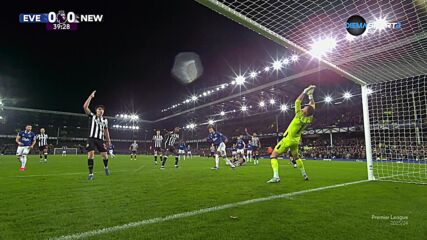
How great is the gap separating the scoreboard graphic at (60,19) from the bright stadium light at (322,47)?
16986 millimetres

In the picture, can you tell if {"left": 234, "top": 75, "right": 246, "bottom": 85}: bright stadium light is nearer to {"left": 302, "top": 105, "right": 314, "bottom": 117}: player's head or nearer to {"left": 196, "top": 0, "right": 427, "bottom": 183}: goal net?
{"left": 196, "top": 0, "right": 427, "bottom": 183}: goal net

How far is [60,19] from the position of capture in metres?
17.5

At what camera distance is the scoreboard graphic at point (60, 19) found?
1700 cm

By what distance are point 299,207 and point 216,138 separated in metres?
→ 9.60

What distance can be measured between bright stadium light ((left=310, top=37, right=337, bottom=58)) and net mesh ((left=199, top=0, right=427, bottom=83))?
0.12m

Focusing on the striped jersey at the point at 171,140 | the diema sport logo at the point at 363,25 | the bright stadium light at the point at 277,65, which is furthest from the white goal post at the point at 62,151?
the diema sport logo at the point at 363,25

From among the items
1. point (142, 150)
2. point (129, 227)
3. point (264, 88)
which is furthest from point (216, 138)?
point (142, 150)

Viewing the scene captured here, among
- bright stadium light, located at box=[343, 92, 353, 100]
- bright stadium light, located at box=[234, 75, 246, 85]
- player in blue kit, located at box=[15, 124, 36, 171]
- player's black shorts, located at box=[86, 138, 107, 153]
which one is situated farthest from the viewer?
bright stadium light, located at box=[234, 75, 246, 85]

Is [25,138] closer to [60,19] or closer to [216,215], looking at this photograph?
[60,19]

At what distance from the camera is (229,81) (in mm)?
43469

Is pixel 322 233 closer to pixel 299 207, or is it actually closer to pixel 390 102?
pixel 299 207

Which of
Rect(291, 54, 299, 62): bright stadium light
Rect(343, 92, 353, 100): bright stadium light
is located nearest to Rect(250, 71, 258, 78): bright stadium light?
Rect(291, 54, 299, 62): bright stadium light

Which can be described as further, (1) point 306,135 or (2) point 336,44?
(1) point 306,135

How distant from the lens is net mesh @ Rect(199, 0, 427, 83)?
205 inches
